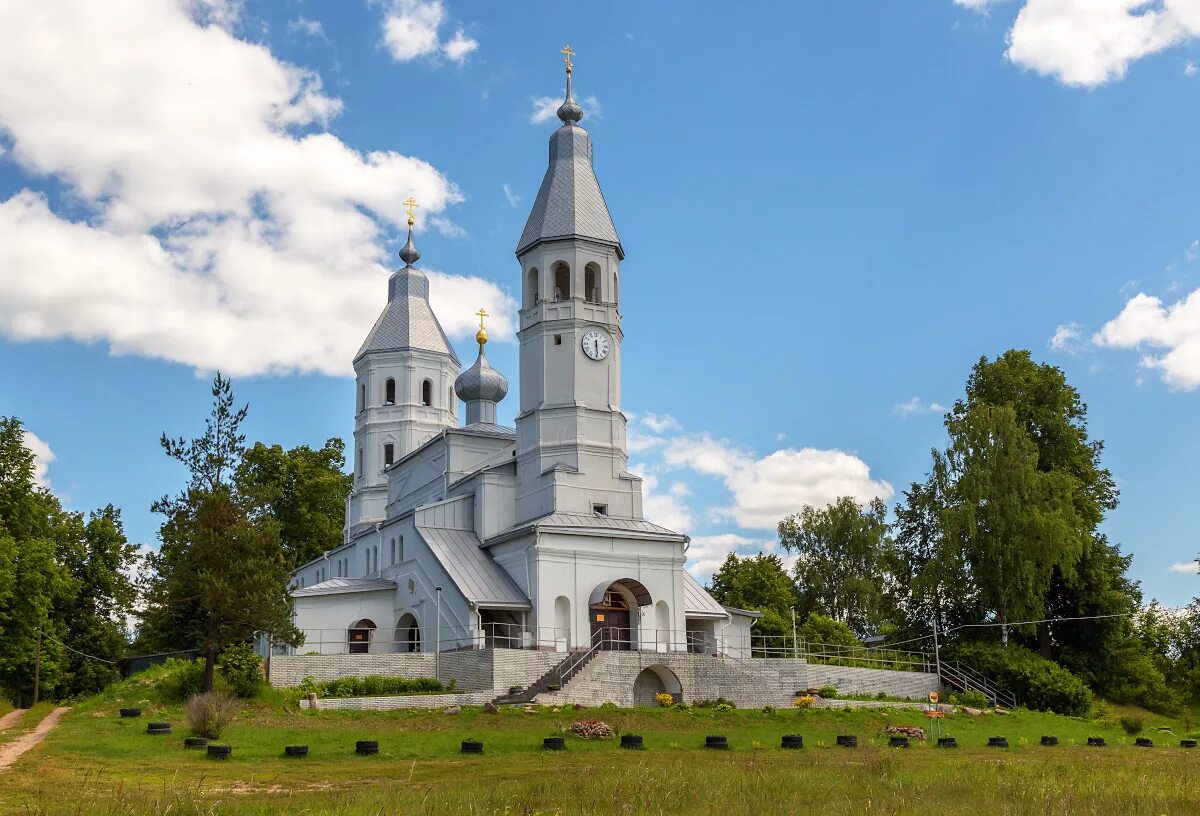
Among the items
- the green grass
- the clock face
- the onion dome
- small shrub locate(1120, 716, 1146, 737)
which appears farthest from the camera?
the onion dome

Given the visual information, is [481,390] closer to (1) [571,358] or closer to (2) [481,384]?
(2) [481,384]

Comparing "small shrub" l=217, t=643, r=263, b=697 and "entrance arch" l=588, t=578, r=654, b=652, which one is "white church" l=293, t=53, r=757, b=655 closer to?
"entrance arch" l=588, t=578, r=654, b=652

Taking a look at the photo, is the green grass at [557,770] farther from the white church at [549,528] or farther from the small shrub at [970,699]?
the white church at [549,528]

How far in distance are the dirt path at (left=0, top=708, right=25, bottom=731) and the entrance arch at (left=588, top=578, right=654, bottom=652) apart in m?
17.3

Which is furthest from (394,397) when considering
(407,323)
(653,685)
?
(653,685)

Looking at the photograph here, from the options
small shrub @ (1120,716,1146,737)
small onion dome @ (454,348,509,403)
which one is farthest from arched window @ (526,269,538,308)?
small shrub @ (1120,716,1146,737)

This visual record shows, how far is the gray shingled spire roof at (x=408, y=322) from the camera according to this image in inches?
2432

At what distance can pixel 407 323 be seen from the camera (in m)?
62.1

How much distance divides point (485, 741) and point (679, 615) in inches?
660

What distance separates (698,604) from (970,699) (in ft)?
33.7

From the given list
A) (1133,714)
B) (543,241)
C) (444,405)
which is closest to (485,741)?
(543,241)

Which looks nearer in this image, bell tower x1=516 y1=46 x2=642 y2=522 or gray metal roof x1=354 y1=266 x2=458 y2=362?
bell tower x1=516 y1=46 x2=642 y2=522

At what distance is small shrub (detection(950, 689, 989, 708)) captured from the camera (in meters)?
41.6

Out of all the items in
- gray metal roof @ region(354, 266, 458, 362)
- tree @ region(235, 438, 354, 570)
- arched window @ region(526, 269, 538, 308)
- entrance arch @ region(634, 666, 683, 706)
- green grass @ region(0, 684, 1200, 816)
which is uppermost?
gray metal roof @ region(354, 266, 458, 362)
